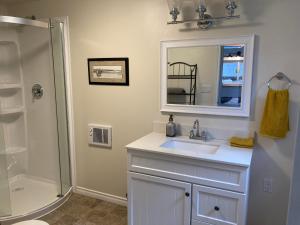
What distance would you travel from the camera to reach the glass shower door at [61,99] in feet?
9.75

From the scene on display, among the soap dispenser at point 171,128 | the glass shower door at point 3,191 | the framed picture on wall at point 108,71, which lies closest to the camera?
the soap dispenser at point 171,128

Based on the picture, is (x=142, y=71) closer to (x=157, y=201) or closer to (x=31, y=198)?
(x=157, y=201)

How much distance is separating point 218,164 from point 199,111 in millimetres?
674

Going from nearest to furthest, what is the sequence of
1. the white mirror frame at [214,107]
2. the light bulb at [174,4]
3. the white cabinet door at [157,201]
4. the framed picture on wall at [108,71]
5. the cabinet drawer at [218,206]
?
1. the cabinet drawer at [218,206]
2. the white cabinet door at [157,201]
3. the white mirror frame at [214,107]
4. the light bulb at [174,4]
5. the framed picture on wall at [108,71]

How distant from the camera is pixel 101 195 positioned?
10.0ft

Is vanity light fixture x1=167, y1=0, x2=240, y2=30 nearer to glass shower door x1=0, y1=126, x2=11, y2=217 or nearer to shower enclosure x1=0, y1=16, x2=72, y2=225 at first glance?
shower enclosure x1=0, y1=16, x2=72, y2=225

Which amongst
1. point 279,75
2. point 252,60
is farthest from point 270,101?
point 252,60

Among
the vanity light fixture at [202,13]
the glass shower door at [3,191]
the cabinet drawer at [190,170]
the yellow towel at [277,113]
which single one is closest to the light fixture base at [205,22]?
the vanity light fixture at [202,13]

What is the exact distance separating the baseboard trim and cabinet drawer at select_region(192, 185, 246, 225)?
1.21 meters

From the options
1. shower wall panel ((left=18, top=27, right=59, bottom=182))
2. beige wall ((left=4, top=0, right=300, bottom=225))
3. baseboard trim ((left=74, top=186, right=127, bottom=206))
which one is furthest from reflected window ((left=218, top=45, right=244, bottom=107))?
shower wall panel ((left=18, top=27, right=59, bottom=182))

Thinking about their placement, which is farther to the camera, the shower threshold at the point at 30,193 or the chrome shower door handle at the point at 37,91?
the chrome shower door handle at the point at 37,91

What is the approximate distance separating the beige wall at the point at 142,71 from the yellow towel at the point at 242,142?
144mm

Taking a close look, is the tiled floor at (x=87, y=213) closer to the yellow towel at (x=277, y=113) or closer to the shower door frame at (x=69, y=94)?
the shower door frame at (x=69, y=94)

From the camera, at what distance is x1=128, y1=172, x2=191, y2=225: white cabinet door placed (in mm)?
1994
